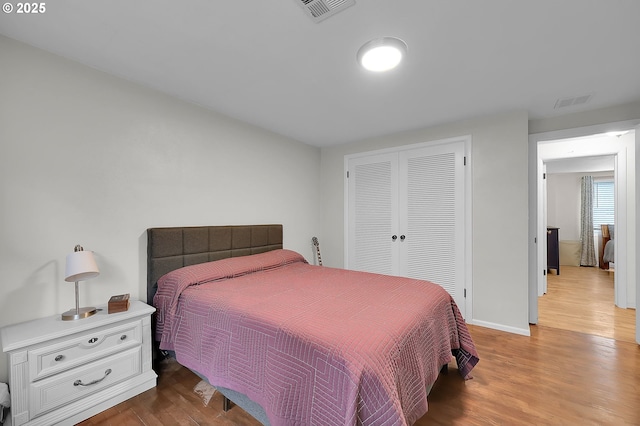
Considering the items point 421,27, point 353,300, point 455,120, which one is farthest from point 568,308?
point 421,27

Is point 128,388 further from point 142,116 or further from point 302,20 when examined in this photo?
point 302,20

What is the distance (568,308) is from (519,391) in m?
2.46

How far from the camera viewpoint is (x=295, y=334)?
4.14 ft

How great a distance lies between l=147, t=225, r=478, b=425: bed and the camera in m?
1.09

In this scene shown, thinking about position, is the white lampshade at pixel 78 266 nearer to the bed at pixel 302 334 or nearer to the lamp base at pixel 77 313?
the lamp base at pixel 77 313

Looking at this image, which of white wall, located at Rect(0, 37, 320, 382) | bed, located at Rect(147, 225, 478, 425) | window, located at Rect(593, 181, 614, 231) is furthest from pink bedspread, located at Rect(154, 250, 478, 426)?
window, located at Rect(593, 181, 614, 231)

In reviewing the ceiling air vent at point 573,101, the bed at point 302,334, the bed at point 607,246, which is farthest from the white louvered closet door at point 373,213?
the bed at point 607,246

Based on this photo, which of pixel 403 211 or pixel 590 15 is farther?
pixel 403 211

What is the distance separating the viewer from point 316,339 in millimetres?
1194

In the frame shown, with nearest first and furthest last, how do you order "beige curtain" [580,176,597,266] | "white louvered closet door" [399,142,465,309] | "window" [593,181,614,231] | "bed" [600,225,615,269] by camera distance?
"white louvered closet door" [399,142,465,309]
"bed" [600,225,615,269]
"beige curtain" [580,176,597,266]
"window" [593,181,614,231]

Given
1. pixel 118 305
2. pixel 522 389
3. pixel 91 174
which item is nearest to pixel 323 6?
pixel 91 174

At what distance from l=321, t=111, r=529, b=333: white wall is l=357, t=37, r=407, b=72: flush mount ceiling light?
5.49 feet

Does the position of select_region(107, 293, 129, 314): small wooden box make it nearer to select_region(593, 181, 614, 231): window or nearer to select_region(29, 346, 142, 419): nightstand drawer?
select_region(29, 346, 142, 419): nightstand drawer

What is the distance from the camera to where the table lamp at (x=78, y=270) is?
5.39 ft
